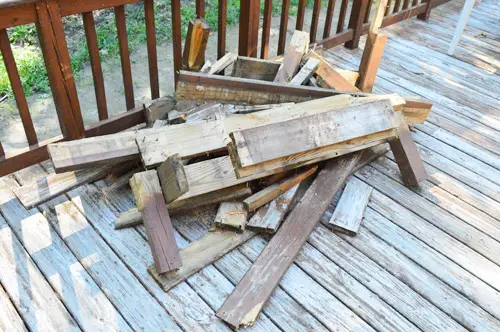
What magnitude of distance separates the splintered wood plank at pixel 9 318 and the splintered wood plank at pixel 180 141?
906 millimetres

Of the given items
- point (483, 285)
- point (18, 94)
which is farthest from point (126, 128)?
point (483, 285)

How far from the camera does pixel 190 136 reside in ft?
8.10

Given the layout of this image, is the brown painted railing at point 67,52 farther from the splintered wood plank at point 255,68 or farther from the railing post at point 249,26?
the splintered wood plank at point 255,68

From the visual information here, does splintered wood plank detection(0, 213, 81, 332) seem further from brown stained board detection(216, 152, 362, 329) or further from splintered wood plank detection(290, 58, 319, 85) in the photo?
Answer: splintered wood plank detection(290, 58, 319, 85)

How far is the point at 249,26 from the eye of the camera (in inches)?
131

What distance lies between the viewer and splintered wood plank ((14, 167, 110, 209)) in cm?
248

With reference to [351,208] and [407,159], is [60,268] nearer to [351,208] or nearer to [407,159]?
[351,208]

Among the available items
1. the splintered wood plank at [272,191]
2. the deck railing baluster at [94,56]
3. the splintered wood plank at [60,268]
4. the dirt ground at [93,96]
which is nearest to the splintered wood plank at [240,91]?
the deck railing baluster at [94,56]

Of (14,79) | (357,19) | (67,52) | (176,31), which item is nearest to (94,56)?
(67,52)

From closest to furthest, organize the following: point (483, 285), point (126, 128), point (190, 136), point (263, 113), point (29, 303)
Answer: point (29, 303)
point (483, 285)
point (190, 136)
point (263, 113)
point (126, 128)

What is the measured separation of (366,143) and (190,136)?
1.07m

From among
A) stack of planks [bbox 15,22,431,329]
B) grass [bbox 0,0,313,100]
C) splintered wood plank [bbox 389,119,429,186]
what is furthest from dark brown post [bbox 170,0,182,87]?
grass [bbox 0,0,313,100]

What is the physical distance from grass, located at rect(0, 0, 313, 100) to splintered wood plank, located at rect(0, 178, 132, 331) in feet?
9.04

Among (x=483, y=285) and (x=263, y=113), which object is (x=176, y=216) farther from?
(x=483, y=285)
